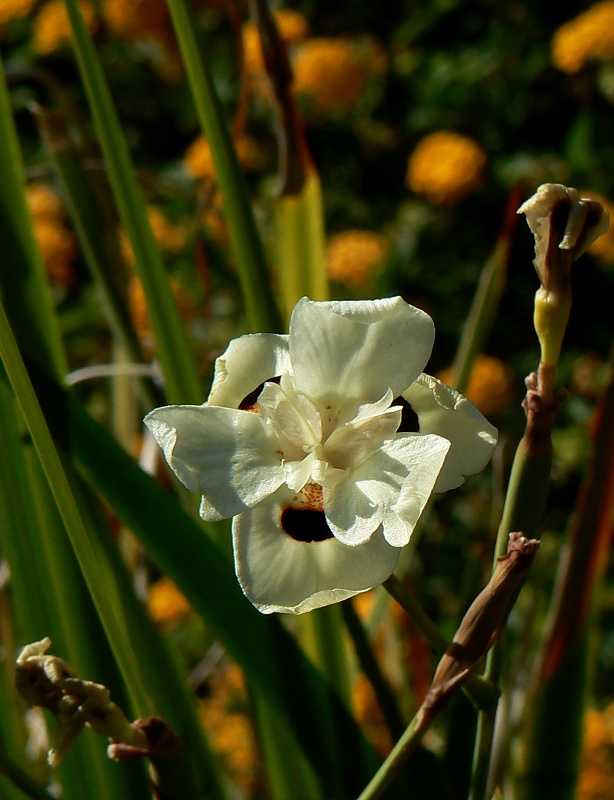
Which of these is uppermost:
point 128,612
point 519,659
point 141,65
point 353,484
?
point 141,65

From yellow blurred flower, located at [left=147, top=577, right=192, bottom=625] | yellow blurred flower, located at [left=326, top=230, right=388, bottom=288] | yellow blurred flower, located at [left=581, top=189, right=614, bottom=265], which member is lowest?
yellow blurred flower, located at [left=147, top=577, right=192, bottom=625]

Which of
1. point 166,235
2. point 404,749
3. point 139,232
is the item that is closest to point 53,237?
point 166,235

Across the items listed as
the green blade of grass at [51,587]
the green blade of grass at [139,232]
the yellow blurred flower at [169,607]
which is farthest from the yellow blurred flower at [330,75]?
the green blade of grass at [51,587]

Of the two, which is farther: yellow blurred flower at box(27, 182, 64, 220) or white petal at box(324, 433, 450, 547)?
yellow blurred flower at box(27, 182, 64, 220)

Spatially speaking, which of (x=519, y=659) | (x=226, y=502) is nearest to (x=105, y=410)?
(x=519, y=659)

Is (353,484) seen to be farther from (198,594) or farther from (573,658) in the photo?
(573,658)

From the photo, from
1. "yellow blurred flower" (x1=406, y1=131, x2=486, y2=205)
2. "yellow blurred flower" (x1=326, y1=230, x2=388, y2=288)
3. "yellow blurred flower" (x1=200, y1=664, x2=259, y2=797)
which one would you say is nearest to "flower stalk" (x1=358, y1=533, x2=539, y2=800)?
"yellow blurred flower" (x1=200, y1=664, x2=259, y2=797)

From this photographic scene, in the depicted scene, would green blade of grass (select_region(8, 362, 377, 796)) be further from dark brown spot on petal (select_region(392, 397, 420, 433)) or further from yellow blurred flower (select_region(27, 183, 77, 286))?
yellow blurred flower (select_region(27, 183, 77, 286))
